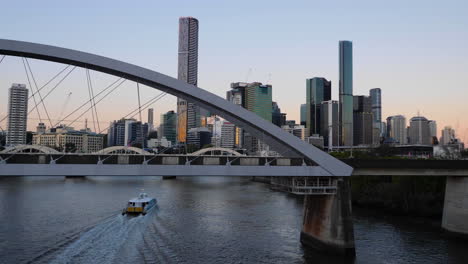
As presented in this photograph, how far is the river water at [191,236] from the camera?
95.6 feet

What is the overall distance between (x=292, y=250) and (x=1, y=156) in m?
21.5

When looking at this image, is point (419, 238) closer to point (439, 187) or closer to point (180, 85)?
point (439, 187)

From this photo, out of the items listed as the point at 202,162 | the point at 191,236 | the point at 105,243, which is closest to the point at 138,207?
the point at 191,236

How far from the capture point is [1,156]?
75.6 ft

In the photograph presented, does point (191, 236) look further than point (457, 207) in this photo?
No

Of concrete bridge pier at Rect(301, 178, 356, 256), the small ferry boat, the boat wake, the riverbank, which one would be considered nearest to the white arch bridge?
concrete bridge pier at Rect(301, 178, 356, 256)

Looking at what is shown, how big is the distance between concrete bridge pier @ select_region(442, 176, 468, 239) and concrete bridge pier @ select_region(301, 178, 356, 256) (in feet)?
45.7

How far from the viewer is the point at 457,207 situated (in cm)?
3700

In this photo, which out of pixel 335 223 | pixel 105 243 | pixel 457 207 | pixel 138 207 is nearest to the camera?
pixel 335 223

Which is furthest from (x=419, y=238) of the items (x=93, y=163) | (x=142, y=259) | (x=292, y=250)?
(x=93, y=163)

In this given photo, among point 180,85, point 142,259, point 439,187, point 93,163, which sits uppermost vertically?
point 180,85

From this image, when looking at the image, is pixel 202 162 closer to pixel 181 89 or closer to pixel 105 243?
pixel 181 89

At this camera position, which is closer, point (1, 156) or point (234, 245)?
point (1, 156)

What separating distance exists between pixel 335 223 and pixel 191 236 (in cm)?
1335
